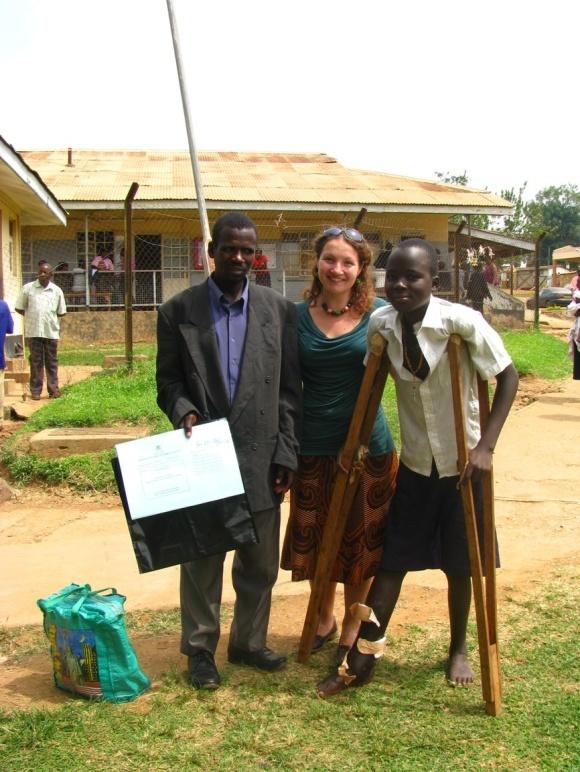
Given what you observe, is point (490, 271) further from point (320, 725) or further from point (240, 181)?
point (320, 725)

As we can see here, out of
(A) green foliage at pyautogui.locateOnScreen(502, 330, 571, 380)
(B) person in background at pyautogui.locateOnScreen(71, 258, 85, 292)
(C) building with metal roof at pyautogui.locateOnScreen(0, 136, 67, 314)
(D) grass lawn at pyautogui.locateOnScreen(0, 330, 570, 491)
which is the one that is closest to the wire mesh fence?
(B) person in background at pyautogui.locateOnScreen(71, 258, 85, 292)

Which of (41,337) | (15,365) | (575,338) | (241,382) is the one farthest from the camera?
(15,365)

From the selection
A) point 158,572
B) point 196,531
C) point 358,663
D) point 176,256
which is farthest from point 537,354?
point 196,531

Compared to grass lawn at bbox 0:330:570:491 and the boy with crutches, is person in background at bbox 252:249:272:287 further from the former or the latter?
the boy with crutches

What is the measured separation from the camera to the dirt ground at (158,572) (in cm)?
357

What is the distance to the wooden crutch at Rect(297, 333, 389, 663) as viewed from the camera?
10.1 feet

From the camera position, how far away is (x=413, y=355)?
296 centimetres

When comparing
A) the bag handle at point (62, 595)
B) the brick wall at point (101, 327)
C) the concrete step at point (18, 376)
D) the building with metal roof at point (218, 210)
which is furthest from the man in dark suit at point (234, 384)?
the building with metal roof at point (218, 210)

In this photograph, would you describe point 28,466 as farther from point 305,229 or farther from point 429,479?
point 305,229

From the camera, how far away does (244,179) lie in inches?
758

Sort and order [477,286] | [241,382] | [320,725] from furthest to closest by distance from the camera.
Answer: [477,286], [241,382], [320,725]

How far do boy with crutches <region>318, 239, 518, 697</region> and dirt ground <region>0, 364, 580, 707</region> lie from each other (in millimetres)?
610

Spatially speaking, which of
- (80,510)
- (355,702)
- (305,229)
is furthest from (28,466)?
(305,229)

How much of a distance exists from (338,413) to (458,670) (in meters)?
1.10
